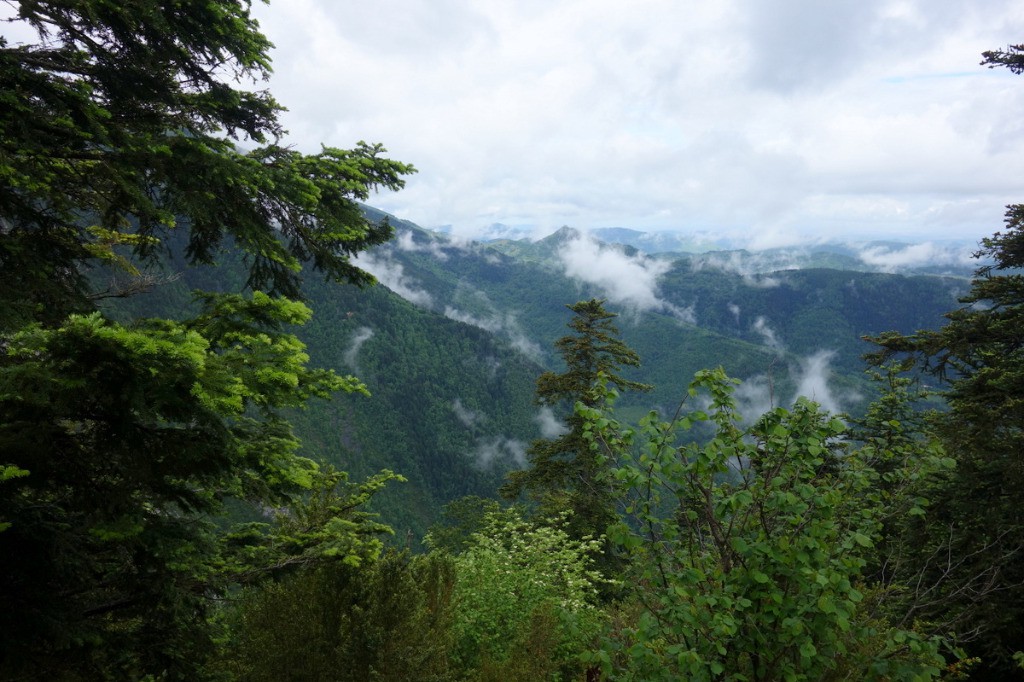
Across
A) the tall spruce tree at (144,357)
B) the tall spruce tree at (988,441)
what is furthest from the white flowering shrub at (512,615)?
the tall spruce tree at (988,441)

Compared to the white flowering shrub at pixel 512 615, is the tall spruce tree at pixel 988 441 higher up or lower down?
higher up

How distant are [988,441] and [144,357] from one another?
11736 mm

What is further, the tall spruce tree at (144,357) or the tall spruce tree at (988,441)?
the tall spruce tree at (988,441)

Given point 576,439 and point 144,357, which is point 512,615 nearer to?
point 144,357

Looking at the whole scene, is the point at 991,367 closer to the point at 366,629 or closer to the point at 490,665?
the point at 490,665

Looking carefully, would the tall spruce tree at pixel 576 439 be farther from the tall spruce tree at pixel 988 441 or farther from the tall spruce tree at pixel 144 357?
the tall spruce tree at pixel 144 357

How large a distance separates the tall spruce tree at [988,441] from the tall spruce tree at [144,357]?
9738 mm

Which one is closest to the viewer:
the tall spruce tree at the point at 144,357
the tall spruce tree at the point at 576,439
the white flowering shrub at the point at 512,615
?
the tall spruce tree at the point at 144,357

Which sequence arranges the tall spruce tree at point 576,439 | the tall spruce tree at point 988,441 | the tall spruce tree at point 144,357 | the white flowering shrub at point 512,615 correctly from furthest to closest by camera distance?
1. the tall spruce tree at point 576,439
2. the tall spruce tree at point 988,441
3. the white flowering shrub at point 512,615
4. the tall spruce tree at point 144,357

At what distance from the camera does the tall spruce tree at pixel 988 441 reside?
8435 mm

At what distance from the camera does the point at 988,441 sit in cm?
888

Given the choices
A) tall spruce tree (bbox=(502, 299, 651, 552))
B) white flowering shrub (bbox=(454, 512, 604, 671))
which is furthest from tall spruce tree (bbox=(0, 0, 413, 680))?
tall spruce tree (bbox=(502, 299, 651, 552))

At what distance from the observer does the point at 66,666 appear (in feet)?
12.5

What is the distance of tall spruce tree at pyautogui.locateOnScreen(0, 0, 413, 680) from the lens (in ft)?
10.7
